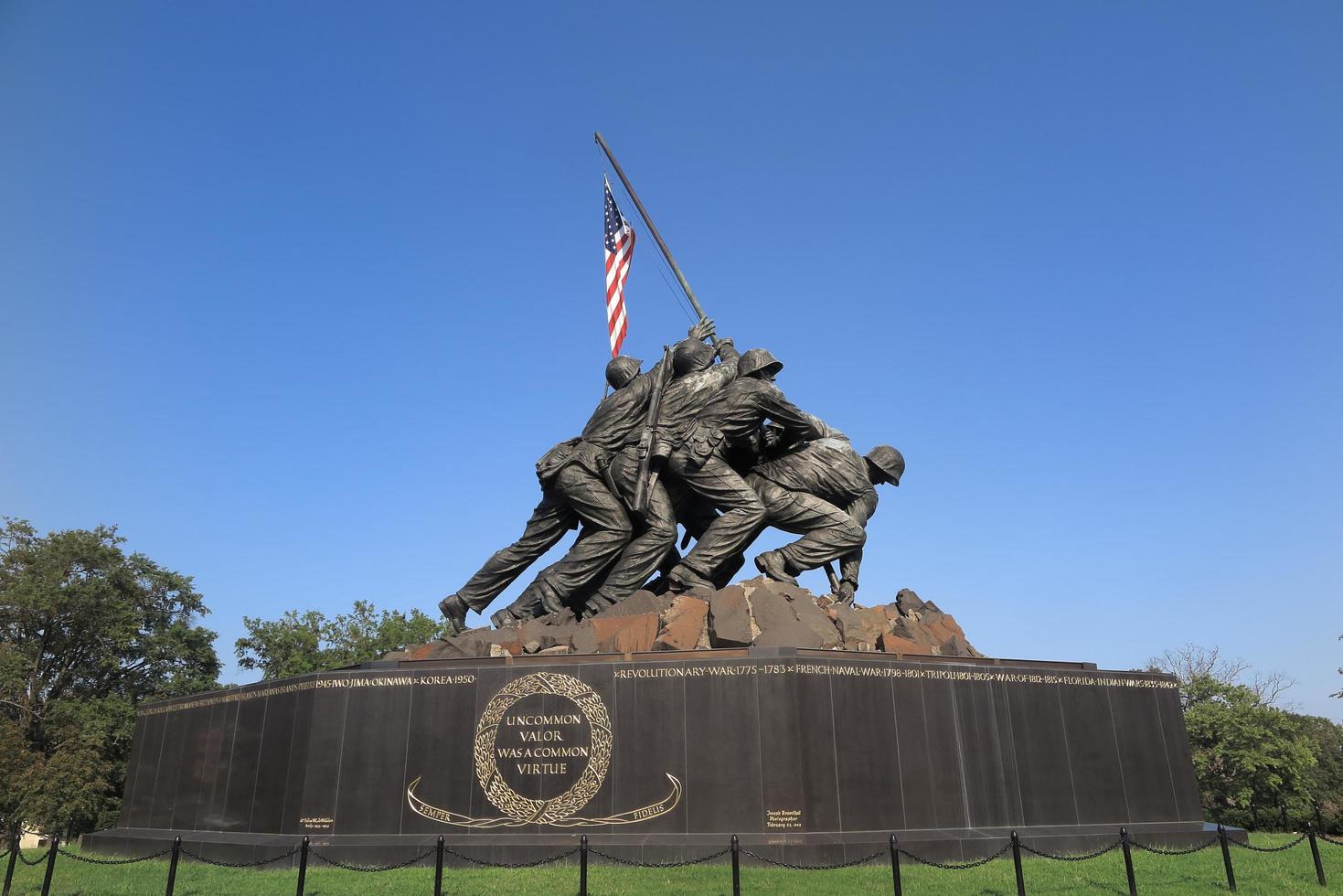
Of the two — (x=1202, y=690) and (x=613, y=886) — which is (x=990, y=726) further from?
(x=1202, y=690)

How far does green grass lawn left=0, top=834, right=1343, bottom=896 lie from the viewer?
27.1 feet

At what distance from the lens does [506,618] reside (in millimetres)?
12961

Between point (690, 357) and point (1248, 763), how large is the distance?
66.6 feet

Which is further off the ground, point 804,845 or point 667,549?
point 667,549

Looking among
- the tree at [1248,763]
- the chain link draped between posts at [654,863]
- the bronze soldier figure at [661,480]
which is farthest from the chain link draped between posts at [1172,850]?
the tree at [1248,763]

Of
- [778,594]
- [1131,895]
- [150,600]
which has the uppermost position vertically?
[150,600]

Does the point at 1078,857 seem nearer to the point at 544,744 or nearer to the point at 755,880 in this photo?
the point at 755,880

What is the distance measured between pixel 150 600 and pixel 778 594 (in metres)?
27.7

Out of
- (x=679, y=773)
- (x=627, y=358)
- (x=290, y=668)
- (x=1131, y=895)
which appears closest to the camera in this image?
(x=1131, y=895)

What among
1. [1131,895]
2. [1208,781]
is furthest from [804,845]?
[1208,781]

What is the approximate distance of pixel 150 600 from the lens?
104ft

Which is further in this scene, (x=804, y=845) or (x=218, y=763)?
(x=218, y=763)

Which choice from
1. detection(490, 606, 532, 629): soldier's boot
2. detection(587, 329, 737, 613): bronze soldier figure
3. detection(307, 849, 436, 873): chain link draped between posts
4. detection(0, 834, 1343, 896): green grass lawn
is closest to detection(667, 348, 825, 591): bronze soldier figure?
detection(587, 329, 737, 613): bronze soldier figure

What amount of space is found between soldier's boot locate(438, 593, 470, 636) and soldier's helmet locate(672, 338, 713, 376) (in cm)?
450
